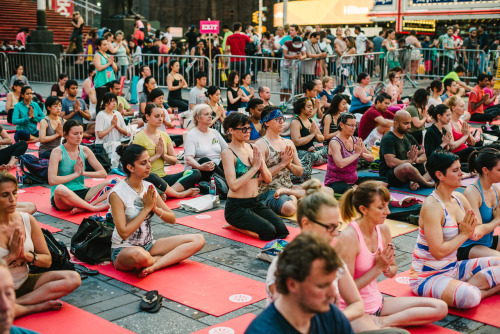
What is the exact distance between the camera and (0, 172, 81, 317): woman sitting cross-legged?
4672 mm

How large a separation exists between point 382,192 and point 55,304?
2.61 m

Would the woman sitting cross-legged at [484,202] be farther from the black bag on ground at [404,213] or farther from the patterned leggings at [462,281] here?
the black bag on ground at [404,213]

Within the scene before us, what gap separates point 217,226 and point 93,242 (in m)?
1.74

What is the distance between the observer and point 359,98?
1317cm

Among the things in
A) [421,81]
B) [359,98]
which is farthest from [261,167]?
[421,81]

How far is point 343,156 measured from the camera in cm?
801

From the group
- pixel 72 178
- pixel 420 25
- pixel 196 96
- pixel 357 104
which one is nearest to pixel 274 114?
pixel 72 178

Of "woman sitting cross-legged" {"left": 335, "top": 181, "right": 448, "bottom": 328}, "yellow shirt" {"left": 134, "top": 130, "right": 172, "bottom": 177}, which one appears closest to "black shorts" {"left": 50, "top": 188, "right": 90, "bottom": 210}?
"yellow shirt" {"left": 134, "top": 130, "right": 172, "bottom": 177}

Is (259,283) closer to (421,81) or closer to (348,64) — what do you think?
(348,64)

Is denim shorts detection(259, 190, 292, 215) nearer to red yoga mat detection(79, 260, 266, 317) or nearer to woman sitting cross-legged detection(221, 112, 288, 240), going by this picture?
woman sitting cross-legged detection(221, 112, 288, 240)

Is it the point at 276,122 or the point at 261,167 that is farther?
the point at 276,122

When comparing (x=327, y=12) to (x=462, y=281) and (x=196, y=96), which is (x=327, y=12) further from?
(x=462, y=281)

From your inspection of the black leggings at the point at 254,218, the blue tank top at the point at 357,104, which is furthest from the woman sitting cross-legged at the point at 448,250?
the blue tank top at the point at 357,104

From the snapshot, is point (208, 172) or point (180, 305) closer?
point (180, 305)
